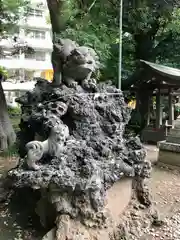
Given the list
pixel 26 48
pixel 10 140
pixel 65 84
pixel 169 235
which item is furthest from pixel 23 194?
pixel 26 48

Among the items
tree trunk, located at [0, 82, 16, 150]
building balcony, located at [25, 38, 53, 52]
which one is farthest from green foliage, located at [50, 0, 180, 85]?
building balcony, located at [25, 38, 53, 52]

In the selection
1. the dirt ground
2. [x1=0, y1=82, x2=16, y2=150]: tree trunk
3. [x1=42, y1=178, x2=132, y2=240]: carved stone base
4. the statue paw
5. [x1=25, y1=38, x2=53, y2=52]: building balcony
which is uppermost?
→ [x1=25, y1=38, x2=53, y2=52]: building balcony

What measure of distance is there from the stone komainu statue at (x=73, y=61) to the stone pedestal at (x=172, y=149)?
12.8 ft

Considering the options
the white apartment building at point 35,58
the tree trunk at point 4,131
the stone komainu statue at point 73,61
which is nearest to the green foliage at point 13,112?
the white apartment building at point 35,58

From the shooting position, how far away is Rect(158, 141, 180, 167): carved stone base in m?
6.71

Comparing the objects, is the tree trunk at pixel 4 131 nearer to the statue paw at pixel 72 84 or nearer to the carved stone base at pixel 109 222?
the statue paw at pixel 72 84

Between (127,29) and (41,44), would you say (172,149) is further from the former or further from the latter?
(41,44)

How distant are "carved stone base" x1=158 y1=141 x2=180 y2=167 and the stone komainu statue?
391 centimetres

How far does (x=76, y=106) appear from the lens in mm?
3322

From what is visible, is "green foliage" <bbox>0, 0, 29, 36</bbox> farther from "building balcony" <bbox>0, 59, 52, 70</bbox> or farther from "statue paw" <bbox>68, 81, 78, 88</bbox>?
"building balcony" <bbox>0, 59, 52, 70</bbox>

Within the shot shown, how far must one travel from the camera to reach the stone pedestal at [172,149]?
6.72 meters

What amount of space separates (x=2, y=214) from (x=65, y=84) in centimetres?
207

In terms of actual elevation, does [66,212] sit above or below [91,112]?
below

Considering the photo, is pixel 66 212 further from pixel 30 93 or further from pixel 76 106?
pixel 30 93
